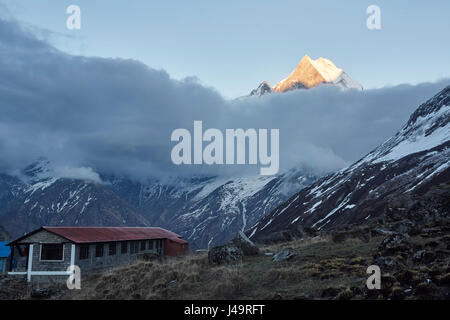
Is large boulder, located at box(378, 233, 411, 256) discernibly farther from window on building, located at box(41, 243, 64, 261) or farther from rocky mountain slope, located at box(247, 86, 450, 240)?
rocky mountain slope, located at box(247, 86, 450, 240)

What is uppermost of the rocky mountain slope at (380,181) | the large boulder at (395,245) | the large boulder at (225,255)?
the rocky mountain slope at (380,181)

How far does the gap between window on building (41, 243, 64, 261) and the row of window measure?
236cm

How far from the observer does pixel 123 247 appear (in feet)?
170

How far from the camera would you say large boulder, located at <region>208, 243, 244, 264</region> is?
29127 millimetres

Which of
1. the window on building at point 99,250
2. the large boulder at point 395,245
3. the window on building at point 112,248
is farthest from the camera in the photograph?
the window on building at point 112,248

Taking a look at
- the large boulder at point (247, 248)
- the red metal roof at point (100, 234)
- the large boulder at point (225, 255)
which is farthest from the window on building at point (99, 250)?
the large boulder at point (225, 255)

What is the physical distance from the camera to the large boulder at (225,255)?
29.1 meters

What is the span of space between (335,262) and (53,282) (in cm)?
3214

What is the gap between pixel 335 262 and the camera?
22406 millimetres

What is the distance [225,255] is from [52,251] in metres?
24.8

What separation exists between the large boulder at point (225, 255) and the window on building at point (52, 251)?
73.6 ft

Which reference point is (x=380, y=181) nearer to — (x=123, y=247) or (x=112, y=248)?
(x=123, y=247)

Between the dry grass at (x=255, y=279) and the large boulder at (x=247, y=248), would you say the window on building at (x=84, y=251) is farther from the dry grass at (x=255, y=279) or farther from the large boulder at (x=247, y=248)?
the large boulder at (x=247, y=248)

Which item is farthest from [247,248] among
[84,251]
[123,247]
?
[123,247]
